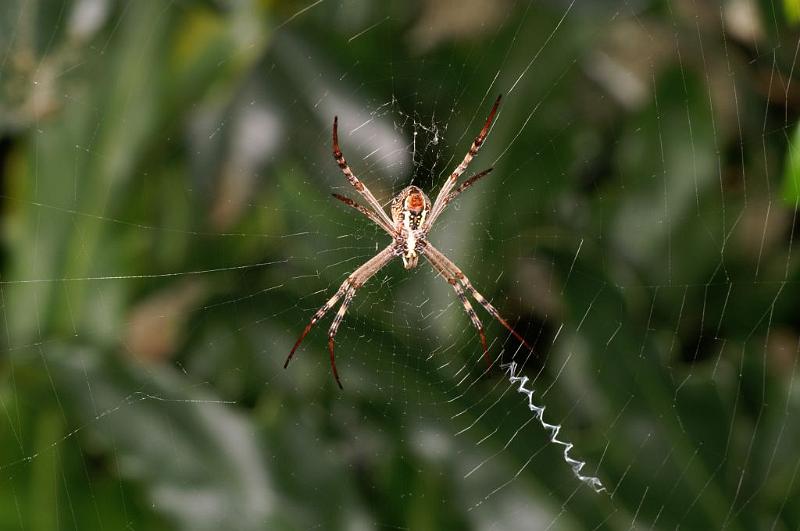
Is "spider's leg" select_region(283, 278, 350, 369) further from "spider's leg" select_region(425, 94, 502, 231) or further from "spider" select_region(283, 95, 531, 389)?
"spider's leg" select_region(425, 94, 502, 231)

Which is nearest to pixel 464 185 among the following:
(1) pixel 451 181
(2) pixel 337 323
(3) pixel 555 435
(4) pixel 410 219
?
(1) pixel 451 181

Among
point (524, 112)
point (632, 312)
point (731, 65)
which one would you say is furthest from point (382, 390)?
point (731, 65)

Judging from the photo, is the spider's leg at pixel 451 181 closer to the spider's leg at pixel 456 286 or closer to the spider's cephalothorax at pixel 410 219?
the spider's cephalothorax at pixel 410 219

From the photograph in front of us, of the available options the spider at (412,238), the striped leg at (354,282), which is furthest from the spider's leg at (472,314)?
the striped leg at (354,282)

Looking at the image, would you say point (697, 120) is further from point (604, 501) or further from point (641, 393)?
point (604, 501)

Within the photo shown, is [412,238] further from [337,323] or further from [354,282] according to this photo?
[337,323]

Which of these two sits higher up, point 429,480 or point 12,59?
point 12,59

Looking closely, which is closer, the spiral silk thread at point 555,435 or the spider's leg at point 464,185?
the spiral silk thread at point 555,435
